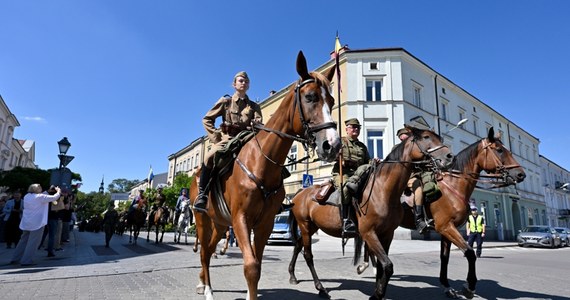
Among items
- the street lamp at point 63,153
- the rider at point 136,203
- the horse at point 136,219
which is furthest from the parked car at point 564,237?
the street lamp at point 63,153

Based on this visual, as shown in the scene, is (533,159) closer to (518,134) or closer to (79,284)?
(518,134)

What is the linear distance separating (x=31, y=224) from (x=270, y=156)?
26.9ft

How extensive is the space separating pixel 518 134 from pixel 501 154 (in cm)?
4881

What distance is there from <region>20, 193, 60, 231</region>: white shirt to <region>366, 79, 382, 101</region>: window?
23.6 meters

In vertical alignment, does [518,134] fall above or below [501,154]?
above

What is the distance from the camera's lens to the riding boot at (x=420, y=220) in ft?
20.4

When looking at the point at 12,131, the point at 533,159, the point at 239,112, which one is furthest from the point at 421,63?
the point at 12,131

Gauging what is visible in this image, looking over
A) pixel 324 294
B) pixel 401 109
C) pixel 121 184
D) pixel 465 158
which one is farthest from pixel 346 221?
pixel 121 184

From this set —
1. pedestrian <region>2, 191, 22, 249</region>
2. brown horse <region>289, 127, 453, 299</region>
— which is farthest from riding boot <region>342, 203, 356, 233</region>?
pedestrian <region>2, 191, 22, 249</region>

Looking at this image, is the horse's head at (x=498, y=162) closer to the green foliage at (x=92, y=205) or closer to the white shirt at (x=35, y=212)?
the white shirt at (x=35, y=212)

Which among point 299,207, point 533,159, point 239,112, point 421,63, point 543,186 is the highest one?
point 421,63

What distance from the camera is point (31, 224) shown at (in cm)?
841

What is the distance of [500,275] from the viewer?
8.12 metres

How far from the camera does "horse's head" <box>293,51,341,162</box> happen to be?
281 centimetres
